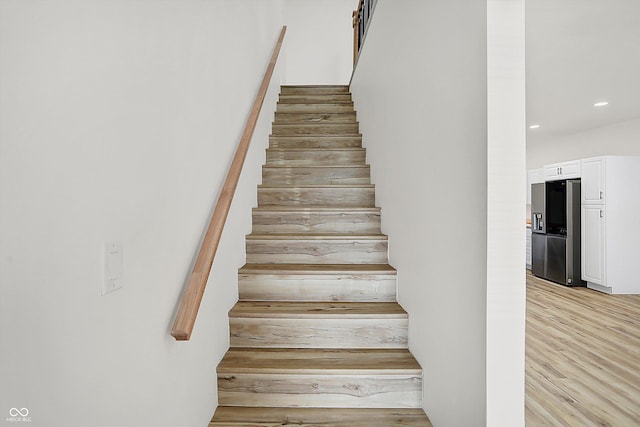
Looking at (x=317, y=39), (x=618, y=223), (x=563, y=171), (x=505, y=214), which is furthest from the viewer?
(x=317, y=39)

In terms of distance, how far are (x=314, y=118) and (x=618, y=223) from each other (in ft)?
14.6

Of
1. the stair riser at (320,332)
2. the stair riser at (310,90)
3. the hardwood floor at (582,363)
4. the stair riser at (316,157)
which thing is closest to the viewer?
the stair riser at (320,332)

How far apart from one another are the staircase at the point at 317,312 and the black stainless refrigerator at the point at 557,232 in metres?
3.95

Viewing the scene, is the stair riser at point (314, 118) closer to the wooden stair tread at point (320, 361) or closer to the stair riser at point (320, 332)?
the stair riser at point (320, 332)

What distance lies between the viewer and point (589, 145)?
6.41m

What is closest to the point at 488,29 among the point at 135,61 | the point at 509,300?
the point at 509,300

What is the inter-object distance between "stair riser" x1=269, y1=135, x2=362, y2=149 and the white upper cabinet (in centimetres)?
379

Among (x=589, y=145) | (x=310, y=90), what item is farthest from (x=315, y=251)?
(x=589, y=145)

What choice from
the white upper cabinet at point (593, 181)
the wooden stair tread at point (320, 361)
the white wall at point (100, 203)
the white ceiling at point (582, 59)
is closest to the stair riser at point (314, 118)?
the white ceiling at point (582, 59)

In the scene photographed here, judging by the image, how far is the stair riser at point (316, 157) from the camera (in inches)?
125

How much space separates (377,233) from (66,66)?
211 cm

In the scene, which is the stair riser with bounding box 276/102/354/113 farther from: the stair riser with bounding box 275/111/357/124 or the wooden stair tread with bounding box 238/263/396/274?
the wooden stair tread with bounding box 238/263/396/274

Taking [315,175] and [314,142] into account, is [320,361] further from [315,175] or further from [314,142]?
[314,142]

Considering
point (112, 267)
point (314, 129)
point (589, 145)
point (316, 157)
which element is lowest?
point (112, 267)
